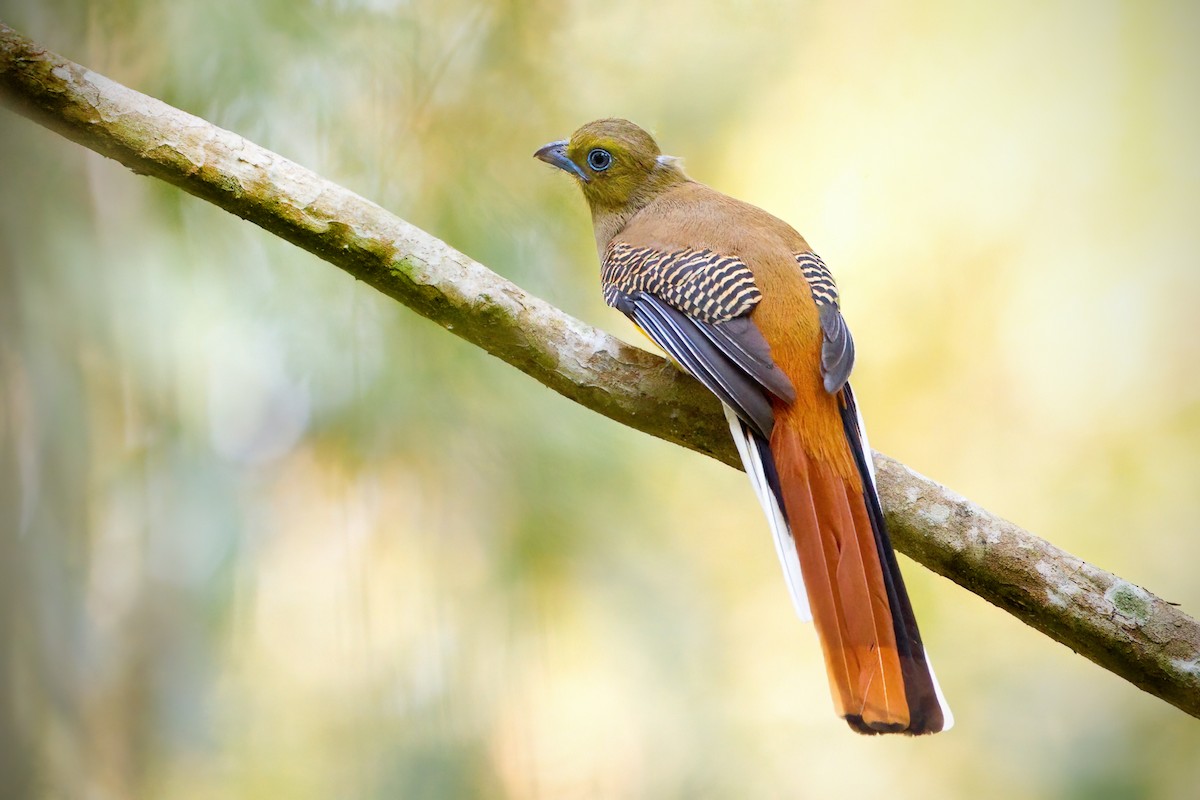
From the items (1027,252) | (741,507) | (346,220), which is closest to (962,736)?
(741,507)

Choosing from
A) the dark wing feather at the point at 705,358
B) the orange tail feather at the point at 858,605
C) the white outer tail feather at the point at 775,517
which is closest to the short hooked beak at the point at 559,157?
the dark wing feather at the point at 705,358

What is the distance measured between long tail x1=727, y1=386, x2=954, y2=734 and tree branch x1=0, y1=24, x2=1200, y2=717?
0.16 metres

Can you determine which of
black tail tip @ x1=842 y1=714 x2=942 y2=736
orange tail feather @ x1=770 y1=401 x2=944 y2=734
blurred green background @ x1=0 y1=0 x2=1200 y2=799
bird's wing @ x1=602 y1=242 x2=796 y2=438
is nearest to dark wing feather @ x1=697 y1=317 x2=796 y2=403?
bird's wing @ x1=602 y1=242 x2=796 y2=438

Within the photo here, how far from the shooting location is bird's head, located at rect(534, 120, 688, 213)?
2.51m

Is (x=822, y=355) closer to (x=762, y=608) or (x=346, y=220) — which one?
(x=346, y=220)

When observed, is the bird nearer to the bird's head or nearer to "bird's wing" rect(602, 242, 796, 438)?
"bird's wing" rect(602, 242, 796, 438)

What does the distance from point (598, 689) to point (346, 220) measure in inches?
60.2

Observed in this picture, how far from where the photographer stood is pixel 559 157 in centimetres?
253

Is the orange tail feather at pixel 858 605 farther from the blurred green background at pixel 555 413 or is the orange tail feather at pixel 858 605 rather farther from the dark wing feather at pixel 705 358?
the blurred green background at pixel 555 413

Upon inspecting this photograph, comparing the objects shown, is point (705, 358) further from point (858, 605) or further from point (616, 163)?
point (616, 163)

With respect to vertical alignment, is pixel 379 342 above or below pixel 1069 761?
above

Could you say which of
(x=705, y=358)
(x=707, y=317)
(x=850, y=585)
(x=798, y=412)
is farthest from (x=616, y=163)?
(x=850, y=585)

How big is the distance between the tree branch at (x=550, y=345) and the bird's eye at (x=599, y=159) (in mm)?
801

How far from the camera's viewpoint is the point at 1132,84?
2914mm
